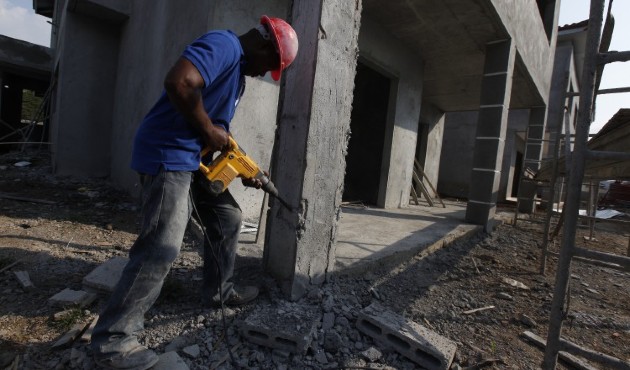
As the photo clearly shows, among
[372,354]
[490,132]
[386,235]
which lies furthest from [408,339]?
[490,132]

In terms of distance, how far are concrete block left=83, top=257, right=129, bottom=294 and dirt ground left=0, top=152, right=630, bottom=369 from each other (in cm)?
13

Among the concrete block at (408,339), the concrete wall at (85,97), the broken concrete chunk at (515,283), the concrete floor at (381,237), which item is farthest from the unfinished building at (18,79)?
the broken concrete chunk at (515,283)

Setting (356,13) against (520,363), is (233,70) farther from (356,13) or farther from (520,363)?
(520,363)

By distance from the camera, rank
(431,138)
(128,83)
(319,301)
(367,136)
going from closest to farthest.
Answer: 1. (319,301)
2. (128,83)
3. (367,136)
4. (431,138)

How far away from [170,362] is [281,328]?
59 cm

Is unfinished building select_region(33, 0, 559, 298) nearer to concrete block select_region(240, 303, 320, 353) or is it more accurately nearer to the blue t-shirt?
concrete block select_region(240, 303, 320, 353)

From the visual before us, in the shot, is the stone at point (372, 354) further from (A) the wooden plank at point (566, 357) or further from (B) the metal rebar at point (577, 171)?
(A) the wooden plank at point (566, 357)

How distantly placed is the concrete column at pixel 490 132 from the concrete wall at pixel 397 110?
151cm

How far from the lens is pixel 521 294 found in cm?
331

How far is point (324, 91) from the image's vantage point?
2305 mm

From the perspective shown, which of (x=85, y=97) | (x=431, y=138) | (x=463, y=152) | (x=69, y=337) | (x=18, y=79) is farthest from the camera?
(x=463, y=152)

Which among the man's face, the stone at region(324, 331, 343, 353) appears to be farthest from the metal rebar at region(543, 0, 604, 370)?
the man's face

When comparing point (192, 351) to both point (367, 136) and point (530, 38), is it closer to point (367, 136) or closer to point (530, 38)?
point (367, 136)

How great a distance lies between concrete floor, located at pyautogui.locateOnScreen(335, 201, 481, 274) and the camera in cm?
302
